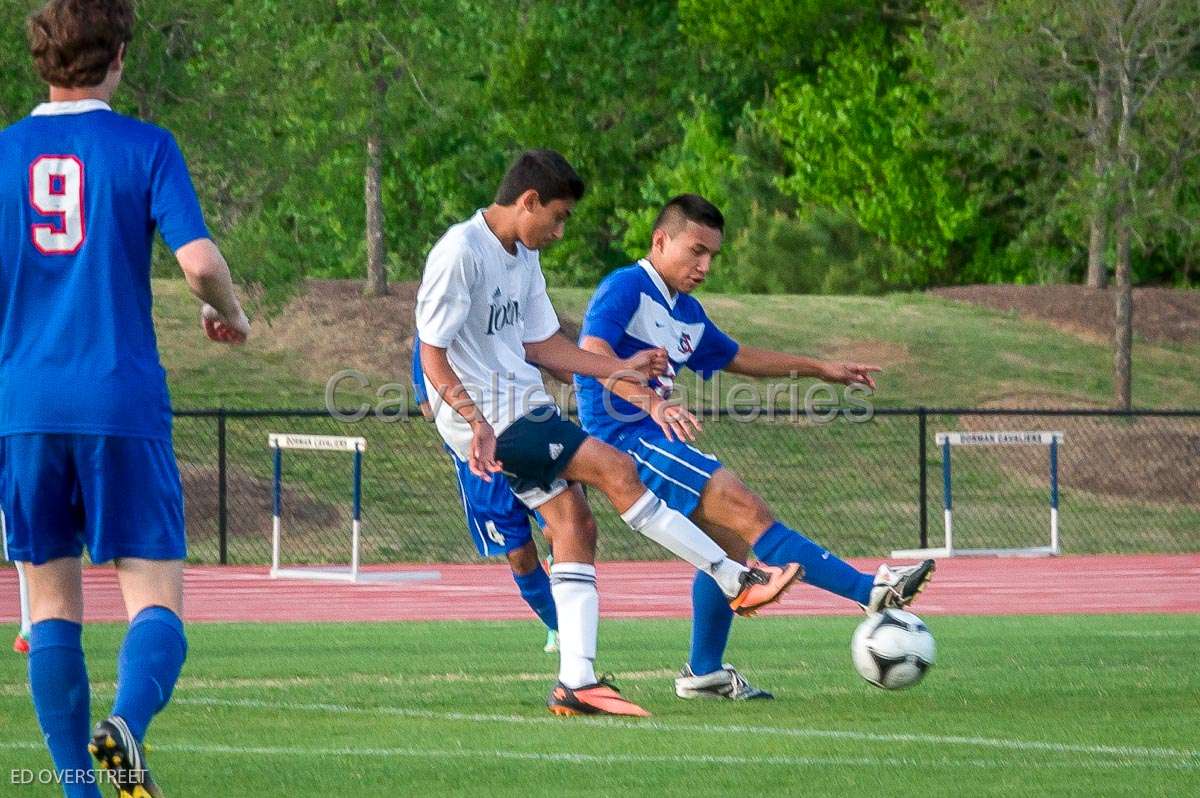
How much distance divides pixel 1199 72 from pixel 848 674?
22.3m

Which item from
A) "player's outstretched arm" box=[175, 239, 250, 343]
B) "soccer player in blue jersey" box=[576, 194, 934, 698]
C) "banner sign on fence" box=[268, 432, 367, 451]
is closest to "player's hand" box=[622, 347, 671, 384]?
"soccer player in blue jersey" box=[576, 194, 934, 698]

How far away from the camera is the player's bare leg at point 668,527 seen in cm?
734

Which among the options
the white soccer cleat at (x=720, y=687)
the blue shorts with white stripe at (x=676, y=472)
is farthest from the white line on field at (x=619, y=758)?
the white soccer cleat at (x=720, y=687)

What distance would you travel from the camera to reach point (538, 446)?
7332 mm

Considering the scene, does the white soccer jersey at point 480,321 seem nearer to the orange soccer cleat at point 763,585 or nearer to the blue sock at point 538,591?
the orange soccer cleat at point 763,585

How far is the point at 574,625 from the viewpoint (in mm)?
7605

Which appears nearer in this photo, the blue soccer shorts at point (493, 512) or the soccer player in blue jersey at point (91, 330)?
the soccer player in blue jersey at point (91, 330)

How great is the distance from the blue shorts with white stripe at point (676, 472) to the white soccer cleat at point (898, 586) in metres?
0.76

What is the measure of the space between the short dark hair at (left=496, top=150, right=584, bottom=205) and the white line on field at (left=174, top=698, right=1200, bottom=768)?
1916 mm

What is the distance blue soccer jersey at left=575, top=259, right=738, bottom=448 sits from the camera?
813 cm

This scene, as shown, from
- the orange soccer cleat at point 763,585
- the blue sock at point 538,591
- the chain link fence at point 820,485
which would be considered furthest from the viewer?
the chain link fence at point 820,485

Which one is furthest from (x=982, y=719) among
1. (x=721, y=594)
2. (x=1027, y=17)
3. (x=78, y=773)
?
(x=1027, y=17)

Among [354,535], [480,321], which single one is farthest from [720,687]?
[354,535]

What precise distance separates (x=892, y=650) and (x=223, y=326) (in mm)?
3099
